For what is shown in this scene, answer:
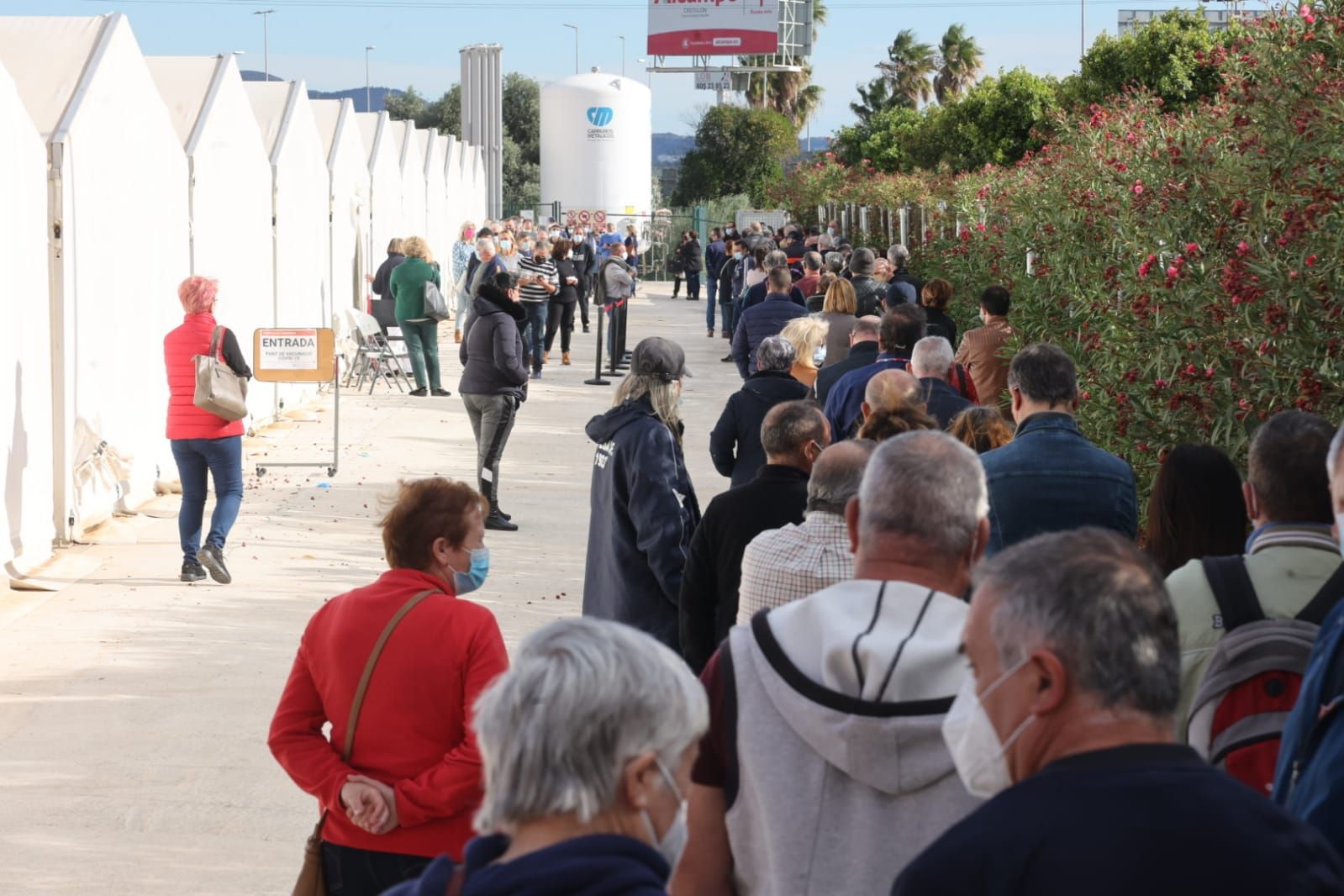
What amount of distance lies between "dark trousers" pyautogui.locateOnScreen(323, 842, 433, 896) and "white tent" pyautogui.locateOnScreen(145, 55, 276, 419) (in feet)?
37.3

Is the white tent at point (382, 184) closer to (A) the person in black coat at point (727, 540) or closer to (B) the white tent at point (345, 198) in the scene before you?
(B) the white tent at point (345, 198)

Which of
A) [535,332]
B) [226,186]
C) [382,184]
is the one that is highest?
[382,184]

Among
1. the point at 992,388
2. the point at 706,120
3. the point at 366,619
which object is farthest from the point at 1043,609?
the point at 706,120

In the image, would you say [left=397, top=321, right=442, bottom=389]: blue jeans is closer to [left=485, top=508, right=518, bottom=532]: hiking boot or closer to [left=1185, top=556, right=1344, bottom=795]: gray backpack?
[left=485, top=508, right=518, bottom=532]: hiking boot

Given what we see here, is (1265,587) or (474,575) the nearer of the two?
(1265,587)

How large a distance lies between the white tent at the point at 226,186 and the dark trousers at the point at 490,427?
4.05 metres

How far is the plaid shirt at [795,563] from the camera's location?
4.02 m

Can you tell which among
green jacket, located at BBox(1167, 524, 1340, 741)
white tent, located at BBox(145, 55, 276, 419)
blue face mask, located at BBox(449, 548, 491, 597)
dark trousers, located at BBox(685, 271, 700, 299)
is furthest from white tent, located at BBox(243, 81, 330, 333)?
dark trousers, located at BBox(685, 271, 700, 299)

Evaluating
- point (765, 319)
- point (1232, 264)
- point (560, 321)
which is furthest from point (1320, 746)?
point (560, 321)

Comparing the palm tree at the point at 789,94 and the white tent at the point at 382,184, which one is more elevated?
the palm tree at the point at 789,94

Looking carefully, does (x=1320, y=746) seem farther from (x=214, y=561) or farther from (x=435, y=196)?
(x=435, y=196)

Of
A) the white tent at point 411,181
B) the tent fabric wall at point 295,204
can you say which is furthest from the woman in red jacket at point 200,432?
the white tent at point 411,181

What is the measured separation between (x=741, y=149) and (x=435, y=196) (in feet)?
95.8

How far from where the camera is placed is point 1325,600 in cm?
340
